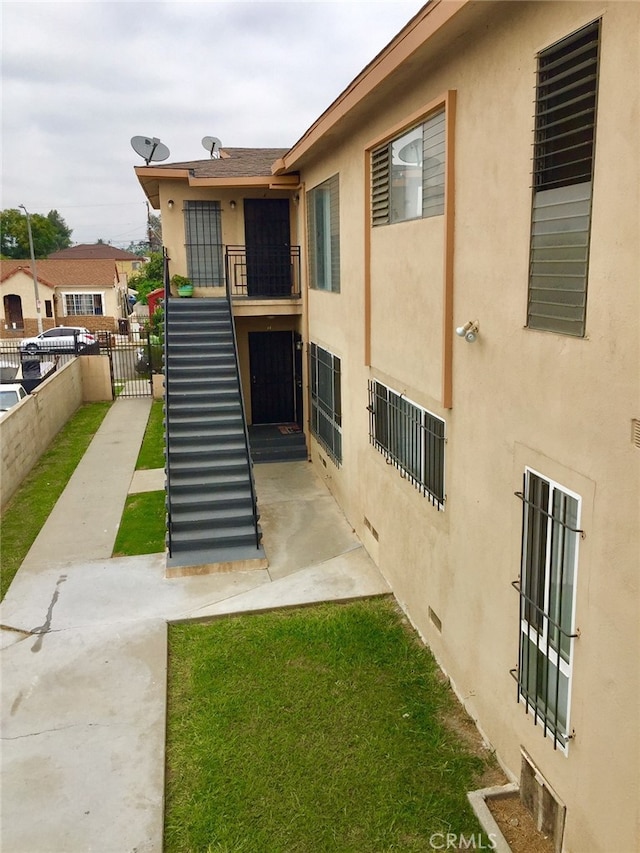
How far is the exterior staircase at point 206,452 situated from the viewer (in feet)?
29.2

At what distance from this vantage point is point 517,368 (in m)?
4.53

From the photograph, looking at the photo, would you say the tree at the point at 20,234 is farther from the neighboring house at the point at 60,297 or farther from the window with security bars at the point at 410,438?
the window with security bars at the point at 410,438

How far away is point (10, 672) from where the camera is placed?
6.45 meters

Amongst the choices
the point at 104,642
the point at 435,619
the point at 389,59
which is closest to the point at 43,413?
the point at 104,642

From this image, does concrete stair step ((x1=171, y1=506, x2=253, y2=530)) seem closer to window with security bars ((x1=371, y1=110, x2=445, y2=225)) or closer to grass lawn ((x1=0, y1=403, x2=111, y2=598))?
grass lawn ((x1=0, y1=403, x2=111, y2=598))

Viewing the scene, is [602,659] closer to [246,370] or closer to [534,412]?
[534,412]

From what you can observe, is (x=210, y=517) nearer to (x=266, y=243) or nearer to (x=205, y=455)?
(x=205, y=455)

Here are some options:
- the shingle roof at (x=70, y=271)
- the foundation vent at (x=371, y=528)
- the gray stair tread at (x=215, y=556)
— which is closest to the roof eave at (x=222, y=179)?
the foundation vent at (x=371, y=528)

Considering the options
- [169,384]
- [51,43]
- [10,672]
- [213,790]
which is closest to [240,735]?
[213,790]

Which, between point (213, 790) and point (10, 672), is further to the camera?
point (10, 672)

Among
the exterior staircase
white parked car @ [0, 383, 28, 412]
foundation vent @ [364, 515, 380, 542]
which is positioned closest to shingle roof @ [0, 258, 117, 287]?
white parked car @ [0, 383, 28, 412]

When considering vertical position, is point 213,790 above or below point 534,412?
below

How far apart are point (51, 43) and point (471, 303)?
669cm

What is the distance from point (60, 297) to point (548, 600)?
161ft
